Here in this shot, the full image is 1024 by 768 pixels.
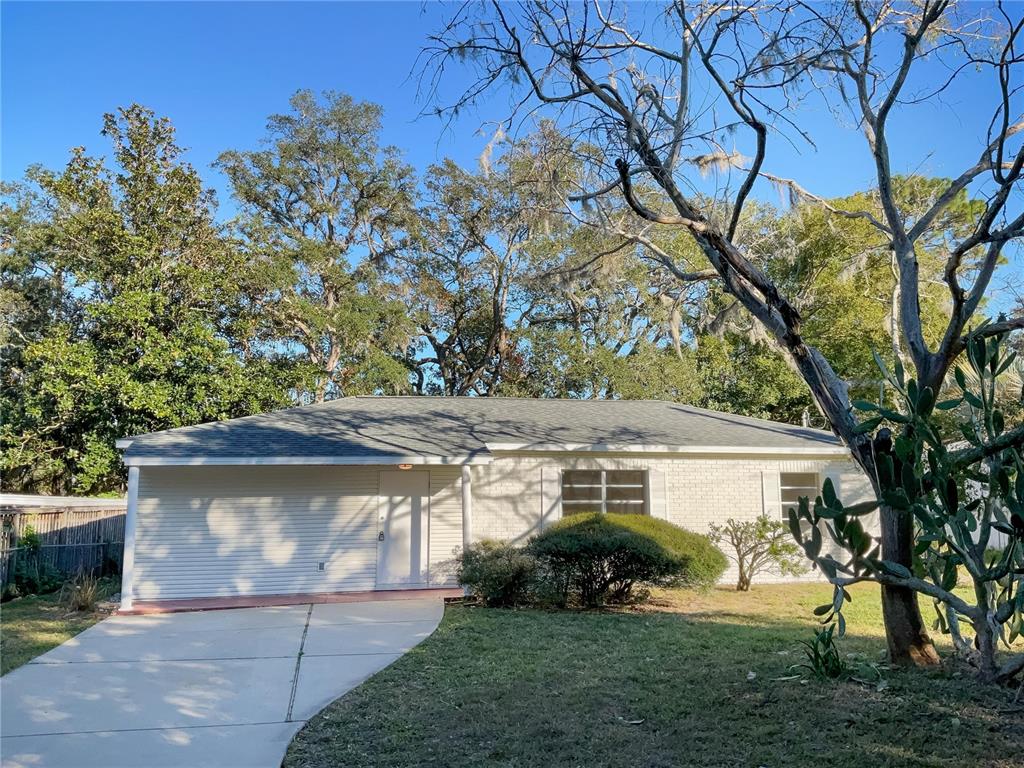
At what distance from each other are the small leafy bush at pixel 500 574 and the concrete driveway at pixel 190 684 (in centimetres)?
78

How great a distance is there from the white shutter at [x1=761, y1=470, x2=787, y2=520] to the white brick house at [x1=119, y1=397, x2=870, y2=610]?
24mm

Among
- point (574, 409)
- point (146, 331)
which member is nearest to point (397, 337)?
point (146, 331)

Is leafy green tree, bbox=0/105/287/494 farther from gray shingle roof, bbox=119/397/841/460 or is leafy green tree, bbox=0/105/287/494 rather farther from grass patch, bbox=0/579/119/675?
grass patch, bbox=0/579/119/675

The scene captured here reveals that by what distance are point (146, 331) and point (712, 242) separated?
659 inches

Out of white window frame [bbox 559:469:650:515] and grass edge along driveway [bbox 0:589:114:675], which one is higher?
white window frame [bbox 559:469:650:515]

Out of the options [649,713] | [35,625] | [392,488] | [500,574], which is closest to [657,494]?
[500,574]

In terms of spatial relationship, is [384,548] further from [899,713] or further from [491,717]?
[899,713]

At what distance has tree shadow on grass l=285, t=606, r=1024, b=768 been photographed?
4410mm

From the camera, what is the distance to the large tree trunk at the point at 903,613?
5.85 metres

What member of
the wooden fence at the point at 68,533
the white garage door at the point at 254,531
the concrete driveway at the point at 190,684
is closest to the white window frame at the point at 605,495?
the white garage door at the point at 254,531

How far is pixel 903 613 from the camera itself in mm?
5906

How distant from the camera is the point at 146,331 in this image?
1862 cm

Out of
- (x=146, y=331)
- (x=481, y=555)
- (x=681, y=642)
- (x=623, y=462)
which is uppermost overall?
(x=146, y=331)

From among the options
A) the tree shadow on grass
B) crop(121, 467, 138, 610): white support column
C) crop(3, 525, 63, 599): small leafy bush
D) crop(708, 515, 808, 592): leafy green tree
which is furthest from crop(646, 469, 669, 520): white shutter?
crop(3, 525, 63, 599): small leafy bush
